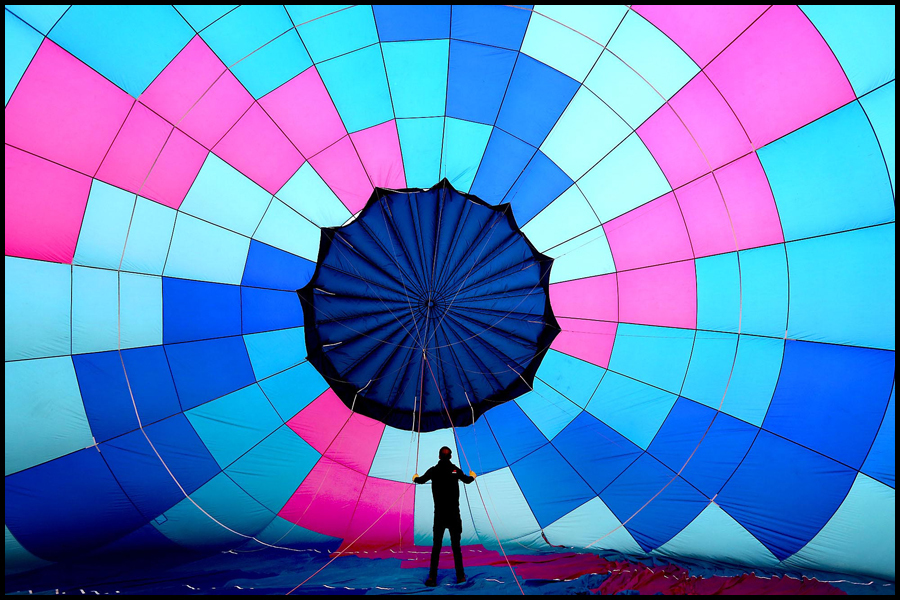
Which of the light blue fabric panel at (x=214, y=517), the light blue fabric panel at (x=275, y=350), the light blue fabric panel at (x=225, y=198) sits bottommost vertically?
the light blue fabric panel at (x=214, y=517)

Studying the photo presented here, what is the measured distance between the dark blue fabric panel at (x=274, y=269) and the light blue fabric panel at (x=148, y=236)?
1.59ft

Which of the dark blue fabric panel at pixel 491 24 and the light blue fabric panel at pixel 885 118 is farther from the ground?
the dark blue fabric panel at pixel 491 24

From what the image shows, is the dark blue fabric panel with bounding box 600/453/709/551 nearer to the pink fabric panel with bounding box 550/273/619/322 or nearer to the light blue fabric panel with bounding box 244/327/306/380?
the pink fabric panel with bounding box 550/273/619/322

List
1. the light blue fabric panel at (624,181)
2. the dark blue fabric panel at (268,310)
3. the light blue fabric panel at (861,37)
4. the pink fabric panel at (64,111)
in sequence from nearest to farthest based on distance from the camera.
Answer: the light blue fabric panel at (861,37)
the pink fabric panel at (64,111)
the light blue fabric panel at (624,181)
the dark blue fabric panel at (268,310)

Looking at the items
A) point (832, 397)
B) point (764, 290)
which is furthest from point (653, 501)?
point (764, 290)

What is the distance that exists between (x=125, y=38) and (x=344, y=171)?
56.2 inches

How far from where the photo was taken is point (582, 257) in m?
3.62

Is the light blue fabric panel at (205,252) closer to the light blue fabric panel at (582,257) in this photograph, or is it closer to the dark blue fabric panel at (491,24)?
the dark blue fabric panel at (491,24)

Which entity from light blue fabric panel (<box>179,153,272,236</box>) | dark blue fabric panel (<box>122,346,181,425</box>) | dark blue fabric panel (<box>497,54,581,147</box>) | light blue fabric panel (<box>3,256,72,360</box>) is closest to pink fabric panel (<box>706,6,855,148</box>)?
dark blue fabric panel (<box>497,54,581,147</box>)

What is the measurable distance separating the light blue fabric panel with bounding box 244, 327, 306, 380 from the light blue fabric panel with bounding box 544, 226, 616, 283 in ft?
5.52

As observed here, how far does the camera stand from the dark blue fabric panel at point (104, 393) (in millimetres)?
3438

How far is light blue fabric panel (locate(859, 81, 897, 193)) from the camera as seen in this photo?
126 inches

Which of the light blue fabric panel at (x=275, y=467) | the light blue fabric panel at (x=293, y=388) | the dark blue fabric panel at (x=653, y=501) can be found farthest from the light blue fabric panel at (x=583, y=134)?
the light blue fabric panel at (x=275, y=467)

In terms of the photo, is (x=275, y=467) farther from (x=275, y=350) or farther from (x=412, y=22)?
(x=412, y=22)
